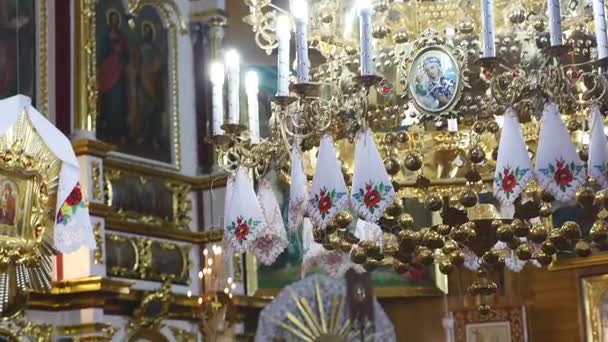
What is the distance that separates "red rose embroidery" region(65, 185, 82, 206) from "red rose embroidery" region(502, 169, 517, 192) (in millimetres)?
5865

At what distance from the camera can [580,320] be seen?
1369 cm

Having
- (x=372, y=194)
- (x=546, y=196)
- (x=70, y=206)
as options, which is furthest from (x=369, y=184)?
(x=70, y=206)

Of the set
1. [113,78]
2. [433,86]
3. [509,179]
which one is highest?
[113,78]

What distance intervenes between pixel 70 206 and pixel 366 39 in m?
5.75

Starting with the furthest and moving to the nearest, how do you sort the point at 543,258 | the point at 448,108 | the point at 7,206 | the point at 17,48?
1. the point at 17,48
2. the point at 7,206
3. the point at 543,258
4. the point at 448,108

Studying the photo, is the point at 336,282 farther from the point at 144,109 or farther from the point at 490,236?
the point at 490,236

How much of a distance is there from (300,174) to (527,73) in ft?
4.86

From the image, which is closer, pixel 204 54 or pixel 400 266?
pixel 400 266

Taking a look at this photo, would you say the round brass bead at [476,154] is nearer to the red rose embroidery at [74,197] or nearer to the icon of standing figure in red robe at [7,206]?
the red rose embroidery at [74,197]

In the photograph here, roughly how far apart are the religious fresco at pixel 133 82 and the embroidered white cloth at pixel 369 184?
6.96 meters

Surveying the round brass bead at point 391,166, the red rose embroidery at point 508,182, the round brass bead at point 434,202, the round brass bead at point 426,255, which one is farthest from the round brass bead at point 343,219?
the red rose embroidery at point 508,182

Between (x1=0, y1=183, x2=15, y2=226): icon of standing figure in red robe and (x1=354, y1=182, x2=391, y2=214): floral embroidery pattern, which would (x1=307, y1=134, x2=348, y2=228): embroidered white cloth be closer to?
(x1=354, y1=182, x2=391, y2=214): floral embroidery pattern

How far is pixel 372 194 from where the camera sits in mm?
6633

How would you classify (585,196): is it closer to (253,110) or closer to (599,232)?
(599,232)
